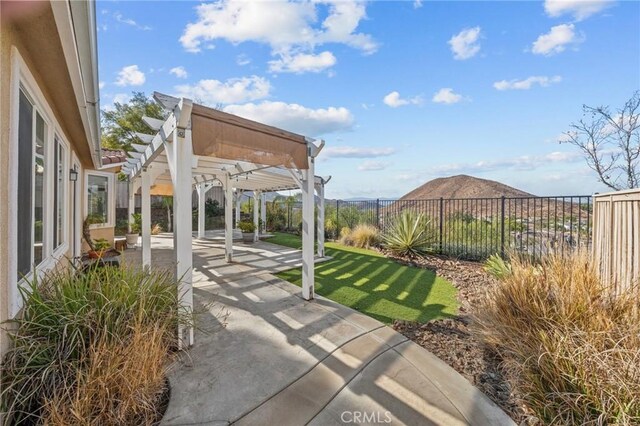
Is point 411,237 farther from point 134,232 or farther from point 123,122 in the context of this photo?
point 123,122

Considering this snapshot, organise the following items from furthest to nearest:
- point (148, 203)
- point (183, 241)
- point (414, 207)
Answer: point (414, 207)
point (148, 203)
point (183, 241)

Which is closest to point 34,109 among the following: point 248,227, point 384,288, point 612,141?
point 384,288

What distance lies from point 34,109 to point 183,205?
188cm

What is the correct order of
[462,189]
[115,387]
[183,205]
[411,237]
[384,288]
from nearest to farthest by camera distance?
[115,387] < [183,205] < [384,288] < [411,237] < [462,189]

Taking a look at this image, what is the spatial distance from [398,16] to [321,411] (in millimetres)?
10419

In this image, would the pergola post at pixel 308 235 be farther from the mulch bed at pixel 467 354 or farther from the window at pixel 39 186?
the window at pixel 39 186

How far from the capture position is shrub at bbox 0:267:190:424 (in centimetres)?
215

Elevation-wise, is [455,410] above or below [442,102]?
below

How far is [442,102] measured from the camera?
12.1 meters

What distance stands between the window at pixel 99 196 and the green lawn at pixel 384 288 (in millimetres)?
7888

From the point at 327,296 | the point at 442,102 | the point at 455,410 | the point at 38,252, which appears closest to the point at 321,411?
the point at 455,410

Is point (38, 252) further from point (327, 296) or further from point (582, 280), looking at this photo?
point (582, 280)

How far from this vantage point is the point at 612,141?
26.9 ft

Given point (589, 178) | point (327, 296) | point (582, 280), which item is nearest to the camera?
point (582, 280)
